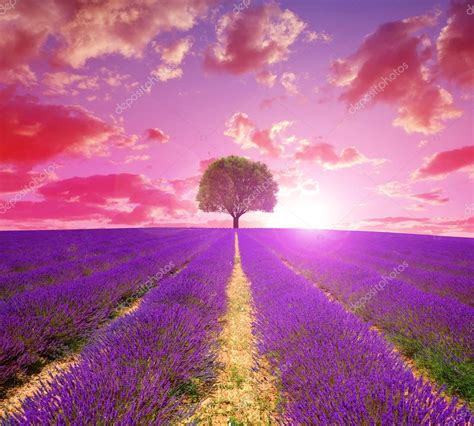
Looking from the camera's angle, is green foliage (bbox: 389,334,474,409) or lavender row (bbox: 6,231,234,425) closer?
lavender row (bbox: 6,231,234,425)

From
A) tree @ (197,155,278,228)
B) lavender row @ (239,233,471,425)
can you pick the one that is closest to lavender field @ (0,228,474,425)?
lavender row @ (239,233,471,425)

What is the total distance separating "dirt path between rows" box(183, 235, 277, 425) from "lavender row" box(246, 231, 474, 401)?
174cm

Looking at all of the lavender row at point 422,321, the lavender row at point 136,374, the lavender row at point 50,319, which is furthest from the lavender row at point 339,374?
the lavender row at point 50,319

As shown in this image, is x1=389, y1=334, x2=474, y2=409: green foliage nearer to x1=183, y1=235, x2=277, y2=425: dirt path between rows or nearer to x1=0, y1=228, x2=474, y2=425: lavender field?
x1=0, y1=228, x2=474, y2=425: lavender field

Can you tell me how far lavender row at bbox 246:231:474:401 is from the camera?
2.46 m

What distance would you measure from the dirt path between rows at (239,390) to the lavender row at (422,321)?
5.72ft

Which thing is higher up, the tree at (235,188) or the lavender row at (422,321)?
the tree at (235,188)

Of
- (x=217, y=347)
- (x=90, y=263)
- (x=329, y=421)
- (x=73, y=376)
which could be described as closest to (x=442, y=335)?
(x=329, y=421)

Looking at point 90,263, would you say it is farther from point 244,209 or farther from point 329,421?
point 244,209

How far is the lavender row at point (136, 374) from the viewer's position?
4.84ft

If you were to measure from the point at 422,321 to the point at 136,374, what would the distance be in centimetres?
356

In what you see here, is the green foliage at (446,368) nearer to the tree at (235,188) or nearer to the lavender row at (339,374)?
the lavender row at (339,374)

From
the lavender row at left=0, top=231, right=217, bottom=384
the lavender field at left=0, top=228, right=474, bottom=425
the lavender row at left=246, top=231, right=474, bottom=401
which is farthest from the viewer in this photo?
the lavender row at left=0, top=231, right=217, bottom=384

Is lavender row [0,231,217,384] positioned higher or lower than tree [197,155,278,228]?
lower
